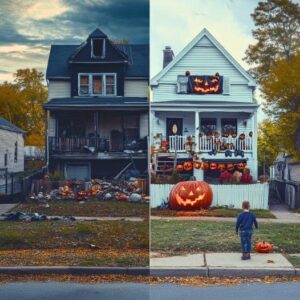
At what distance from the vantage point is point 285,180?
4836mm

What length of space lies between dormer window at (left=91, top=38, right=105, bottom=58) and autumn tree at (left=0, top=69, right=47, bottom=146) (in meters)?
0.29

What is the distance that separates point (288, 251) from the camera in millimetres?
5512

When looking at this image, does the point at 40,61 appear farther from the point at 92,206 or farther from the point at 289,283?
the point at 289,283


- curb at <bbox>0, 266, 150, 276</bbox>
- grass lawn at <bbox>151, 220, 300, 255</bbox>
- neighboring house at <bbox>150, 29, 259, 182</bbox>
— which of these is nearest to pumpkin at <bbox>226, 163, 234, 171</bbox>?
neighboring house at <bbox>150, 29, 259, 182</bbox>

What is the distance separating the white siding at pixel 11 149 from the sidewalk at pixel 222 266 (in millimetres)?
1803

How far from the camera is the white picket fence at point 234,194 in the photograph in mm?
4875

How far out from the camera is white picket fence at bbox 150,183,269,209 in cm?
488

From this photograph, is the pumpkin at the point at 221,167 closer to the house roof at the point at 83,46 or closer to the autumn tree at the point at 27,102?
the house roof at the point at 83,46

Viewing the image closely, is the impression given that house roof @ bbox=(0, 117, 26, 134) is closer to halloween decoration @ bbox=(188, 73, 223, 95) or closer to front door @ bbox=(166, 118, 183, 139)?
front door @ bbox=(166, 118, 183, 139)

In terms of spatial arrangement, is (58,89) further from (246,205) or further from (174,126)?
(246,205)

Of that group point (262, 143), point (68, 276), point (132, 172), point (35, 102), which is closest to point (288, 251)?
point (262, 143)

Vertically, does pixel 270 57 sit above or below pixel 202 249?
above

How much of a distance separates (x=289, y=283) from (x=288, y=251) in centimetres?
58

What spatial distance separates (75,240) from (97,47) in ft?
3.40
